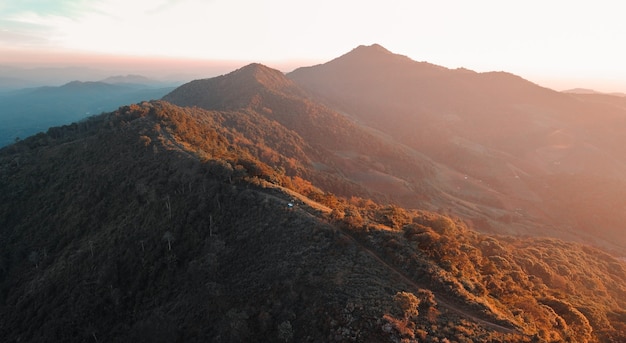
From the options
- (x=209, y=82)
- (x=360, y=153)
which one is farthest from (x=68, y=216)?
(x=209, y=82)

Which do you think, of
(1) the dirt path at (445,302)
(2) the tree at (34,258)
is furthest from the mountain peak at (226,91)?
(1) the dirt path at (445,302)

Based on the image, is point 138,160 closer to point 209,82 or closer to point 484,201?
point 484,201

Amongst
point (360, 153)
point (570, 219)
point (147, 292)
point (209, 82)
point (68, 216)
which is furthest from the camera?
point (209, 82)

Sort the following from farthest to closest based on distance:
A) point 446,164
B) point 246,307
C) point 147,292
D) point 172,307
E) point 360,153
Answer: point 446,164, point 360,153, point 147,292, point 172,307, point 246,307

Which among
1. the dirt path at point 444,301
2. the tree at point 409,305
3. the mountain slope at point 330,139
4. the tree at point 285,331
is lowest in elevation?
the mountain slope at point 330,139

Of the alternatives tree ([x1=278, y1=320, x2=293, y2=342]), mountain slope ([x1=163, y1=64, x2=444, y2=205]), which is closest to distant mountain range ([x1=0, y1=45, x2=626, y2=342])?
tree ([x1=278, y1=320, x2=293, y2=342])

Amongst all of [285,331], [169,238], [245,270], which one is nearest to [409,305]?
[285,331]

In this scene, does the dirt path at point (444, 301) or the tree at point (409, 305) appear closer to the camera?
the tree at point (409, 305)

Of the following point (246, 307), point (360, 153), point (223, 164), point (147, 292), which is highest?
point (223, 164)

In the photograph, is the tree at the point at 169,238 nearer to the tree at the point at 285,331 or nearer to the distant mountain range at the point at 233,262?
the distant mountain range at the point at 233,262

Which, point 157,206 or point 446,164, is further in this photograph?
point 446,164
